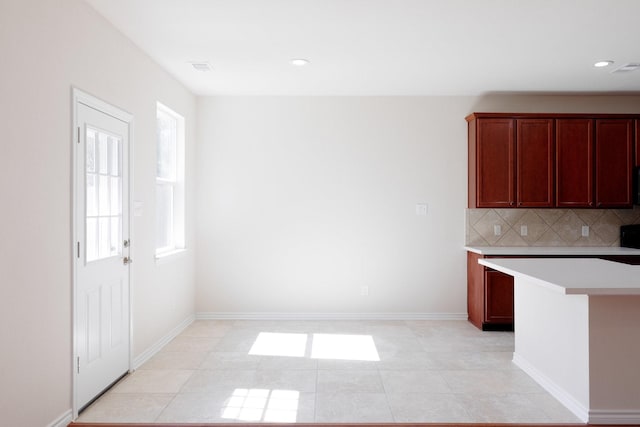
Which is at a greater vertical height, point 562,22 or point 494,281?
point 562,22

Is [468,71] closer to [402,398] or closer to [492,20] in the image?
[492,20]

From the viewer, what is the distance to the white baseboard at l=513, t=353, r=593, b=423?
2.75 metres

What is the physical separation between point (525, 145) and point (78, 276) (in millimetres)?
4444

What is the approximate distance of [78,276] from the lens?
2.79 metres

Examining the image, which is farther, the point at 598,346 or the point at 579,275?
the point at 579,275

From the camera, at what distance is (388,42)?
3.54m

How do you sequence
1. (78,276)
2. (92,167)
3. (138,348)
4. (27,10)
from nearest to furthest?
(27,10), (78,276), (92,167), (138,348)

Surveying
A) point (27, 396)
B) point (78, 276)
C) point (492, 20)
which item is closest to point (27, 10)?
point (78, 276)

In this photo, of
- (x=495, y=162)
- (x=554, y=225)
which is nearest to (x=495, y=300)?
(x=554, y=225)

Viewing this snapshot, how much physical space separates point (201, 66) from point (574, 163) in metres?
4.03

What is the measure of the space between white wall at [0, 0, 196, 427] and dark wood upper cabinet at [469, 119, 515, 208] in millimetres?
3636

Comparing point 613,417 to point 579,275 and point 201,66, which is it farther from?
point 201,66

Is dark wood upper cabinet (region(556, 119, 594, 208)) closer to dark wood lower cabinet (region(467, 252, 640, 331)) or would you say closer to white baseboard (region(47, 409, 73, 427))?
dark wood lower cabinet (region(467, 252, 640, 331))

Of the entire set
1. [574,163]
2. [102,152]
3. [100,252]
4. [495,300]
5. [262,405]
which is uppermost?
[574,163]
